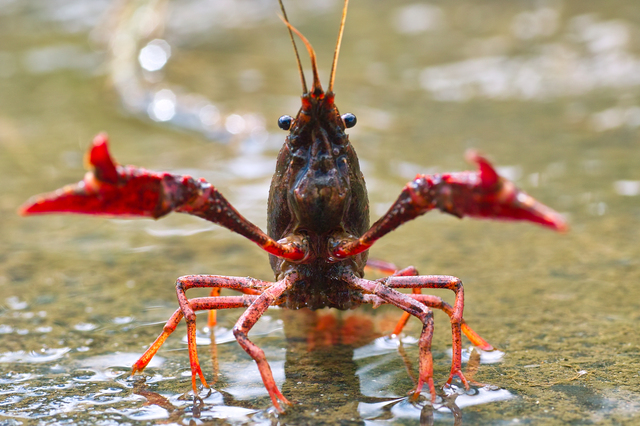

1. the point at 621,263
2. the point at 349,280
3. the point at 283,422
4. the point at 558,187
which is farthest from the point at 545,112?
the point at 283,422

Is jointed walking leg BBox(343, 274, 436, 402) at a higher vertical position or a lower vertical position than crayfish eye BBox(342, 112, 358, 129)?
lower

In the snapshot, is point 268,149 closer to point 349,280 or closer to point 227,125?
point 227,125

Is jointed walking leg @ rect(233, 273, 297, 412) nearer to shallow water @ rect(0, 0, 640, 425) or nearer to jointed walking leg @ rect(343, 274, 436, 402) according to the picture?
shallow water @ rect(0, 0, 640, 425)

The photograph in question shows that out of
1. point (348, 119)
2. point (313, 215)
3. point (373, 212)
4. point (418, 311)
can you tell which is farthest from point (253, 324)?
point (373, 212)

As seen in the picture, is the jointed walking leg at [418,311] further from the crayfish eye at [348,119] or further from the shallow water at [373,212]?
the crayfish eye at [348,119]

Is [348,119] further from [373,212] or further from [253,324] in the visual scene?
[373,212]

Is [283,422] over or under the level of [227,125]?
under

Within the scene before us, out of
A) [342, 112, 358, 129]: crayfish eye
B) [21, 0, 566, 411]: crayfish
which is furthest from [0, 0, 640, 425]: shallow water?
[342, 112, 358, 129]: crayfish eye
